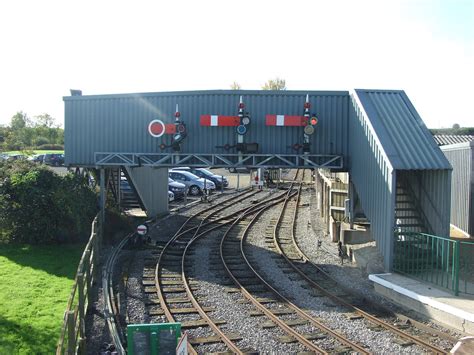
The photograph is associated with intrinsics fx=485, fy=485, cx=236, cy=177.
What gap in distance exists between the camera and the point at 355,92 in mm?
15000

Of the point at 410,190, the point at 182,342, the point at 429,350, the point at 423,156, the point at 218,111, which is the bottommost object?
the point at 429,350

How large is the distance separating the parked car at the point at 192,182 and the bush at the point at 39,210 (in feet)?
55.7

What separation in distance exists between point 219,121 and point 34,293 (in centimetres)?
799

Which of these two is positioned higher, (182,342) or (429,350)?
(182,342)

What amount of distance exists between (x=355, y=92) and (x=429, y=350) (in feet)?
29.1

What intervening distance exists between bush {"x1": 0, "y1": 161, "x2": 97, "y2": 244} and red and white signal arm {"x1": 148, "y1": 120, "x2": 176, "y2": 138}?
336 centimetres

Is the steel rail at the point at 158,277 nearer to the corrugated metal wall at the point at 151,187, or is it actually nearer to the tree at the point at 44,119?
the corrugated metal wall at the point at 151,187

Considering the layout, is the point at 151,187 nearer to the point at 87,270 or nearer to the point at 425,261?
the point at 87,270

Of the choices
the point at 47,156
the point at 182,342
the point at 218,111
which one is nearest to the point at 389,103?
the point at 218,111

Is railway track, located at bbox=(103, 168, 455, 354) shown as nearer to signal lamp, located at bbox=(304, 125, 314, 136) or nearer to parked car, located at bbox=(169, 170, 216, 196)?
signal lamp, located at bbox=(304, 125, 314, 136)

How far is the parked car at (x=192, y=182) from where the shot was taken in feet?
111

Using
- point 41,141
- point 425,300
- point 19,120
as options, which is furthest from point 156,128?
Result: point 19,120

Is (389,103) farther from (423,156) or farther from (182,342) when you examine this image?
(182,342)

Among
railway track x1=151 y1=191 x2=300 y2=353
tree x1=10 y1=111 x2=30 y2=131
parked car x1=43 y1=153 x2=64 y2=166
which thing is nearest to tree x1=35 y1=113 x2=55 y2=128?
tree x1=10 y1=111 x2=30 y2=131
